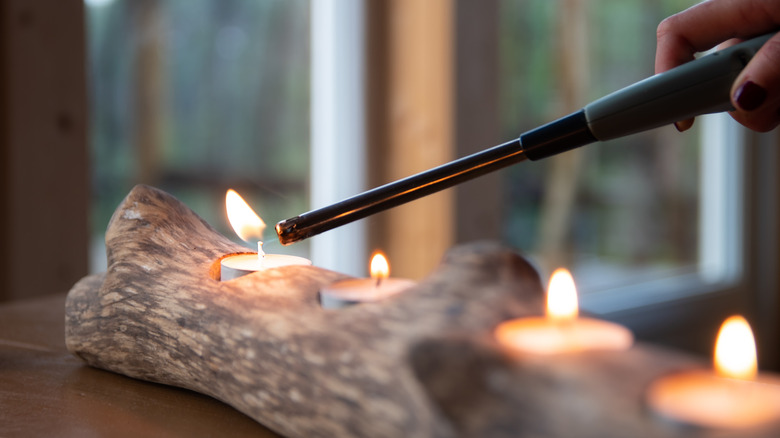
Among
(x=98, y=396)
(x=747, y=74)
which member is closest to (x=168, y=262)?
(x=98, y=396)

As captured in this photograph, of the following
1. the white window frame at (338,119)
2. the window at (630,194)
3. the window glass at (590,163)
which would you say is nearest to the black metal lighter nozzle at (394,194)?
the white window frame at (338,119)

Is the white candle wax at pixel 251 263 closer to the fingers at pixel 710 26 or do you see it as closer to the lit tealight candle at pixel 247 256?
the lit tealight candle at pixel 247 256

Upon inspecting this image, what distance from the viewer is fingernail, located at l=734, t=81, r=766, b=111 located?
467 mm

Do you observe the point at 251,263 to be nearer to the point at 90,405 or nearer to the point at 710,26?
the point at 90,405

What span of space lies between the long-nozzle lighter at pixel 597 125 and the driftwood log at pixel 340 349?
0.15ft

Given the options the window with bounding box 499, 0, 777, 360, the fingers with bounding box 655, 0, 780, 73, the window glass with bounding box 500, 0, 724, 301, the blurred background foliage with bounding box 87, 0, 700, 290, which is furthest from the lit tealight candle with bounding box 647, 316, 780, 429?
the window glass with bounding box 500, 0, 724, 301

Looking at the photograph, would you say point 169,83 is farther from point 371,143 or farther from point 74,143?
point 371,143

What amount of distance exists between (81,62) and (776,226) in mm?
2238

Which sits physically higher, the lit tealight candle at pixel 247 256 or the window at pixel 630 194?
the window at pixel 630 194

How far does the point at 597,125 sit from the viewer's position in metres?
0.48

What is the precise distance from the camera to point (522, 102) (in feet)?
6.03

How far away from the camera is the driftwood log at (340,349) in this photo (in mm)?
306

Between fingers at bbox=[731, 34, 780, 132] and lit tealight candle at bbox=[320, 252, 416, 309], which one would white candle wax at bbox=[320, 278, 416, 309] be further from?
fingers at bbox=[731, 34, 780, 132]

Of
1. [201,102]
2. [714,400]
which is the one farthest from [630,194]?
[714,400]
